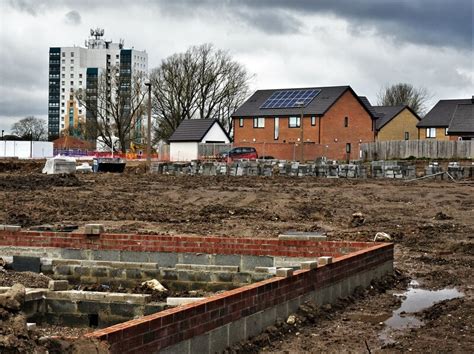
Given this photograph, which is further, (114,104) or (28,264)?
(114,104)

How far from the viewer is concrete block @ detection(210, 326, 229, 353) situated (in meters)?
7.28

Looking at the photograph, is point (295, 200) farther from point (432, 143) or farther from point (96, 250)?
point (432, 143)

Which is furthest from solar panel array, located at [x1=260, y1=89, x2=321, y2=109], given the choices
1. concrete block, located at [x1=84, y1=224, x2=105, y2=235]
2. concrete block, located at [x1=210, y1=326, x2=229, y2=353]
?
concrete block, located at [x1=210, y1=326, x2=229, y2=353]

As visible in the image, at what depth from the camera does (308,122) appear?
59031 mm

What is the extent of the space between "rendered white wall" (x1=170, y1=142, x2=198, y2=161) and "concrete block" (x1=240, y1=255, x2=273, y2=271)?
47.8 meters

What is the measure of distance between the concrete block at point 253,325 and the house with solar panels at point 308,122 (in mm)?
47301

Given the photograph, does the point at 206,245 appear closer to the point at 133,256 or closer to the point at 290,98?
the point at 133,256

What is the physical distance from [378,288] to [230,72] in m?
62.9

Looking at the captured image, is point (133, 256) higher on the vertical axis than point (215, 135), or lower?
lower

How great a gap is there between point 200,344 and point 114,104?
6737cm

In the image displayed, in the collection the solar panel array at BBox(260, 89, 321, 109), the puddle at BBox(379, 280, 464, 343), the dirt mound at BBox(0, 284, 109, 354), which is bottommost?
the puddle at BBox(379, 280, 464, 343)

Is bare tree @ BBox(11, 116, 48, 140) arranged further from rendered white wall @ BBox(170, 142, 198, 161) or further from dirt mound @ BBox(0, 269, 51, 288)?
dirt mound @ BBox(0, 269, 51, 288)

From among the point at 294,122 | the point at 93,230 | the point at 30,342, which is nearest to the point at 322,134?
the point at 294,122

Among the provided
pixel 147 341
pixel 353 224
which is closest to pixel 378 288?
pixel 147 341
